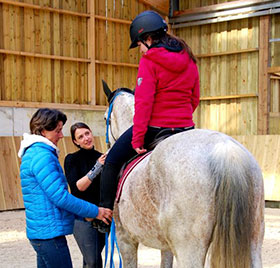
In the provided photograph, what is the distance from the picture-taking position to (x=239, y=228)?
2.41 metres

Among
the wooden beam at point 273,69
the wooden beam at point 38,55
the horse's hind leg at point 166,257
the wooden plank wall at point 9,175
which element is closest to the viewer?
the horse's hind leg at point 166,257

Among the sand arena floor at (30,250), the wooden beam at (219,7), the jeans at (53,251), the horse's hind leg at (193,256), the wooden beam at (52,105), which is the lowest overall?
the sand arena floor at (30,250)

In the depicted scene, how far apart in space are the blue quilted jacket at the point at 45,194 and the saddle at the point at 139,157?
0.33 m

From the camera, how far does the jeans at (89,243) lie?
381 centimetres

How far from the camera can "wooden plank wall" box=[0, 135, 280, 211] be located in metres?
9.32

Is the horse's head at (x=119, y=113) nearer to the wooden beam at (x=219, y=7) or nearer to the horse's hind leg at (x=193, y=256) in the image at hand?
the horse's hind leg at (x=193, y=256)

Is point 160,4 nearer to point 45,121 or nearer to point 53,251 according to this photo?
point 45,121

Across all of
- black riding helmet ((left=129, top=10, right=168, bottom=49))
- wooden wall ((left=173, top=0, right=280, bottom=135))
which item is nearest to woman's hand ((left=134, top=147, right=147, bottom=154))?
black riding helmet ((left=129, top=10, right=168, bottom=49))

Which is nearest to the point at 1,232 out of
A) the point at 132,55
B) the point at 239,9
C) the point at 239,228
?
the point at 239,228

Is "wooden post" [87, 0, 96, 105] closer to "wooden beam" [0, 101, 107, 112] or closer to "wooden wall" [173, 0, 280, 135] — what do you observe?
"wooden beam" [0, 101, 107, 112]

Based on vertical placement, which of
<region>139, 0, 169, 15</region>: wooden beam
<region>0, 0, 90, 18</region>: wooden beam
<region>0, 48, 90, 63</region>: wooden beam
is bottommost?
<region>0, 48, 90, 63</region>: wooden beam

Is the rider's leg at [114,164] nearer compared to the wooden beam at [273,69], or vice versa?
the rider's leg at [114,164]

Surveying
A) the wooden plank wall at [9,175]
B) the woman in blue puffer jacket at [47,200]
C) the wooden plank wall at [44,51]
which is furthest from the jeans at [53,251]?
the wooden plank wall at [44,51]

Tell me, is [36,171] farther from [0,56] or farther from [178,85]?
[0,56]
